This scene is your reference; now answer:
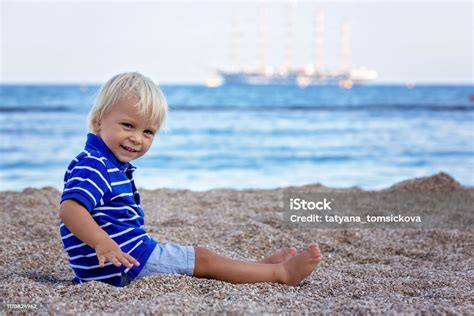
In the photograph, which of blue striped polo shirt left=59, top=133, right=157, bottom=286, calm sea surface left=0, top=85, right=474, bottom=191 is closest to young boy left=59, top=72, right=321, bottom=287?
blue striped polo shirt left=59, top=133, right=157, bottom=286

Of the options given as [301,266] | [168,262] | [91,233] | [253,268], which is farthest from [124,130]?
[301,266]

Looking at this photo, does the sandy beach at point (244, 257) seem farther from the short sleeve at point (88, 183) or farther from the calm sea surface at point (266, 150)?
the calm sea surface at point (266, 150)

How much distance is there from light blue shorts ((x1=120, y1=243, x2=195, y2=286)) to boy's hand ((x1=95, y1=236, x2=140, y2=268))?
0.25m

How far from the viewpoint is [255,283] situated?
261 centimetres

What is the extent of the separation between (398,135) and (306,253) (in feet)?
37.8

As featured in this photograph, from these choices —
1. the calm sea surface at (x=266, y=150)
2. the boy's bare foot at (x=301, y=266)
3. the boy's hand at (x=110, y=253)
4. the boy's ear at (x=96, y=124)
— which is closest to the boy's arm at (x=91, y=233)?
the boy's hand at (x=110, y=253)

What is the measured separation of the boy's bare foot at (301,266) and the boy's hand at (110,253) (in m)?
0.68

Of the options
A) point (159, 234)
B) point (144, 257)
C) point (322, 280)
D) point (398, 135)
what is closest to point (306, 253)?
point (322, 280)

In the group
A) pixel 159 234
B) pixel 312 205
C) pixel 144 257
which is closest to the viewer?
pixel 144 257

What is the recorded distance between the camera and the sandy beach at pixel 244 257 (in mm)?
2186

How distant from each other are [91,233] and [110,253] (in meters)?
0.10

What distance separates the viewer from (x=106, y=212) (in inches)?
96.7

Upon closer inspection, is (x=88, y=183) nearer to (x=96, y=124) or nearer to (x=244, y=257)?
(x=96, y=124)

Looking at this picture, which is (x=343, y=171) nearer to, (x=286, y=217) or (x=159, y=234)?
(x=286, y=217)
